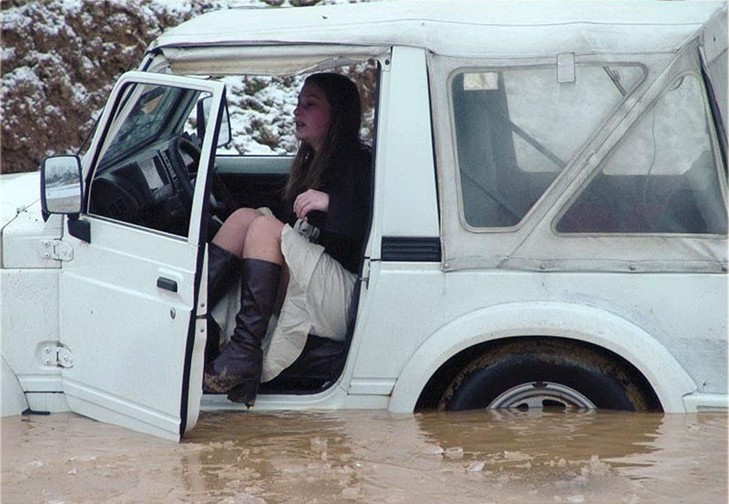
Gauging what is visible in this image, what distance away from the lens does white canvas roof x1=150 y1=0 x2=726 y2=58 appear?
14.6 feet

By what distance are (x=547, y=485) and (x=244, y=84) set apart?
7.69 meters

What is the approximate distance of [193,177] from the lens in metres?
5.44

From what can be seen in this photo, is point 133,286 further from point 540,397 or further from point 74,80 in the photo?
point 74,80

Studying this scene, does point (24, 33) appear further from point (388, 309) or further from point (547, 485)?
point (547, 485)

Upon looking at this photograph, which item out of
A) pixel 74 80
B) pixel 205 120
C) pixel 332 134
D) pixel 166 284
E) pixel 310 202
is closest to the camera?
pixel 166 284

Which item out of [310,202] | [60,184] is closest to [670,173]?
[310,202]

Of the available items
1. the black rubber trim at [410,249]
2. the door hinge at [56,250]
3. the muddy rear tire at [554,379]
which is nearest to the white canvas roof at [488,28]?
the black rubber trim at [410,249]

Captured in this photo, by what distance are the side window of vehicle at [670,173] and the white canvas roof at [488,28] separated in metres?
0.26

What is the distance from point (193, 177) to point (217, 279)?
791 mm

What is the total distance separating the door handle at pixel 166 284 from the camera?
4320mm

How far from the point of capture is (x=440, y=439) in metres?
4.52

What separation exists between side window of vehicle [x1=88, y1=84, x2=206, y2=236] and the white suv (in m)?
0.05

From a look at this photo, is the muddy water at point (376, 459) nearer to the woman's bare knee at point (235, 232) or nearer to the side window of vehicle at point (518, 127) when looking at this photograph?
the woman's bare knee at point (235, 232)

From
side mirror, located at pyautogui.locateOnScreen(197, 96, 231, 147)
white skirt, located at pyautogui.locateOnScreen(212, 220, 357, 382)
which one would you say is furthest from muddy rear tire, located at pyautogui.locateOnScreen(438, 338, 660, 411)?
side mirror, located at pyautogui.locateOnScreen(197, 96, 231, 147)
